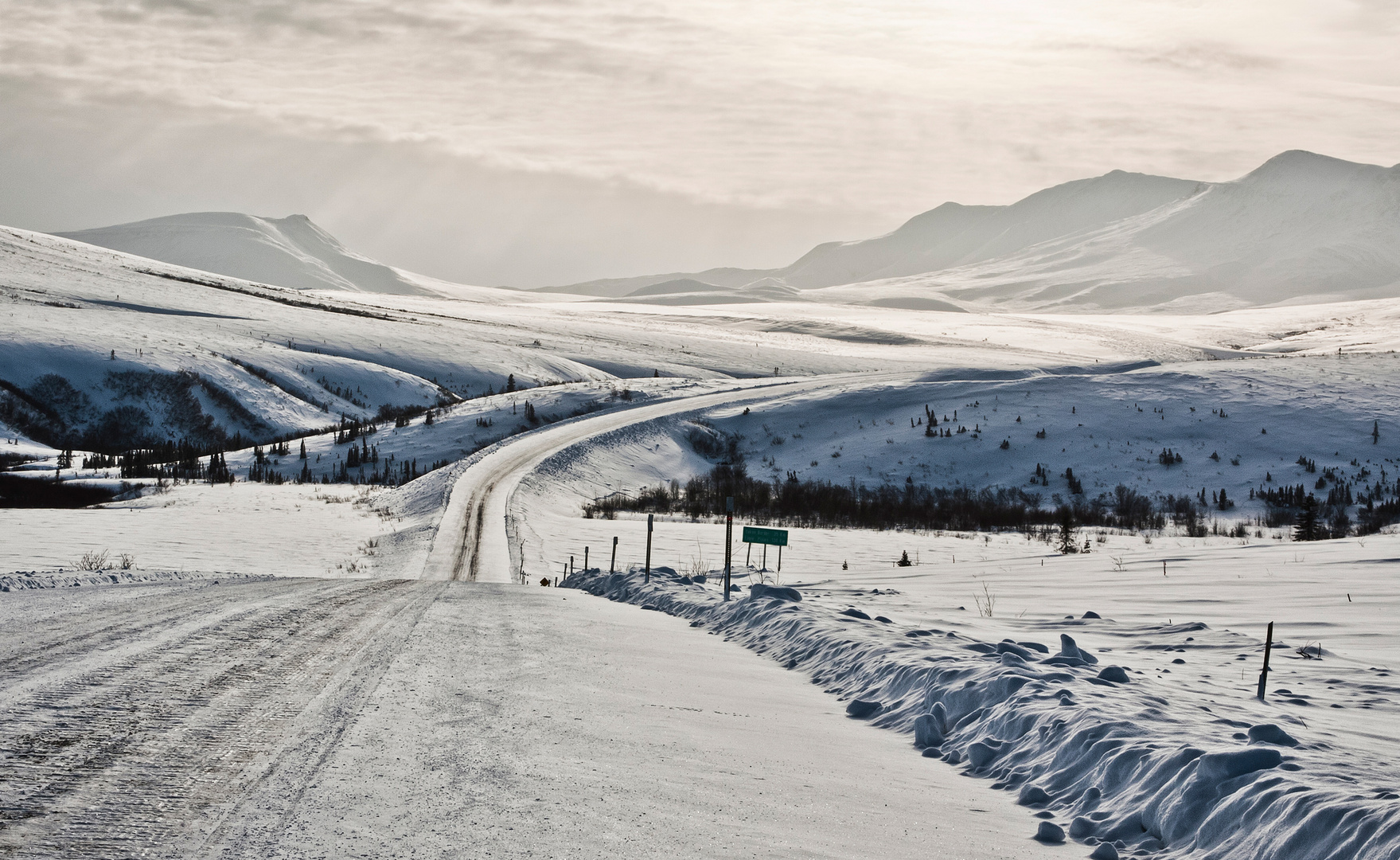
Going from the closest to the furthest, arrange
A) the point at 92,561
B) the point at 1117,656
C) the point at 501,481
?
the point at 1117,656 < the point at 92,561 < the point at 501,481

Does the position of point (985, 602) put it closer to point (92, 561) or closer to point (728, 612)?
point (728, 612)

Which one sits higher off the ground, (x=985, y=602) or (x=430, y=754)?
(x=985, y=602)

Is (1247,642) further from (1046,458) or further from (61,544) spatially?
(1046,458)

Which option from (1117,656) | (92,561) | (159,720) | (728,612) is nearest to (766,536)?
(728,612)

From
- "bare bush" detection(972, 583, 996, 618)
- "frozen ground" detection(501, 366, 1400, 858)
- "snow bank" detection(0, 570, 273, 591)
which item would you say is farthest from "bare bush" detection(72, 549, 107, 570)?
"bare bush" detection(972, 583, 996, 618)

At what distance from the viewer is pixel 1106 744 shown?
626cm

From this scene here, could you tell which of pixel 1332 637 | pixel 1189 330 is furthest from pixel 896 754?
pixel 1189 330

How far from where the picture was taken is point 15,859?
4332 mm

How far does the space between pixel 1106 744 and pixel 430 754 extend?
4362 millimetres

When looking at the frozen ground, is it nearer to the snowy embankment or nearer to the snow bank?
the snowy embankment

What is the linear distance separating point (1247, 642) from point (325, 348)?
268 feet

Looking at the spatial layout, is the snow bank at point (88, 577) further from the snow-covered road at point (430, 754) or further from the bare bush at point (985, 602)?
the bare bush at point (985, 602)

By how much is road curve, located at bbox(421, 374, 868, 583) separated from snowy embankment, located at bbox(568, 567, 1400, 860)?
42.5 ft

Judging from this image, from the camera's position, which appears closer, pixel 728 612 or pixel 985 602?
pixel 728 612
